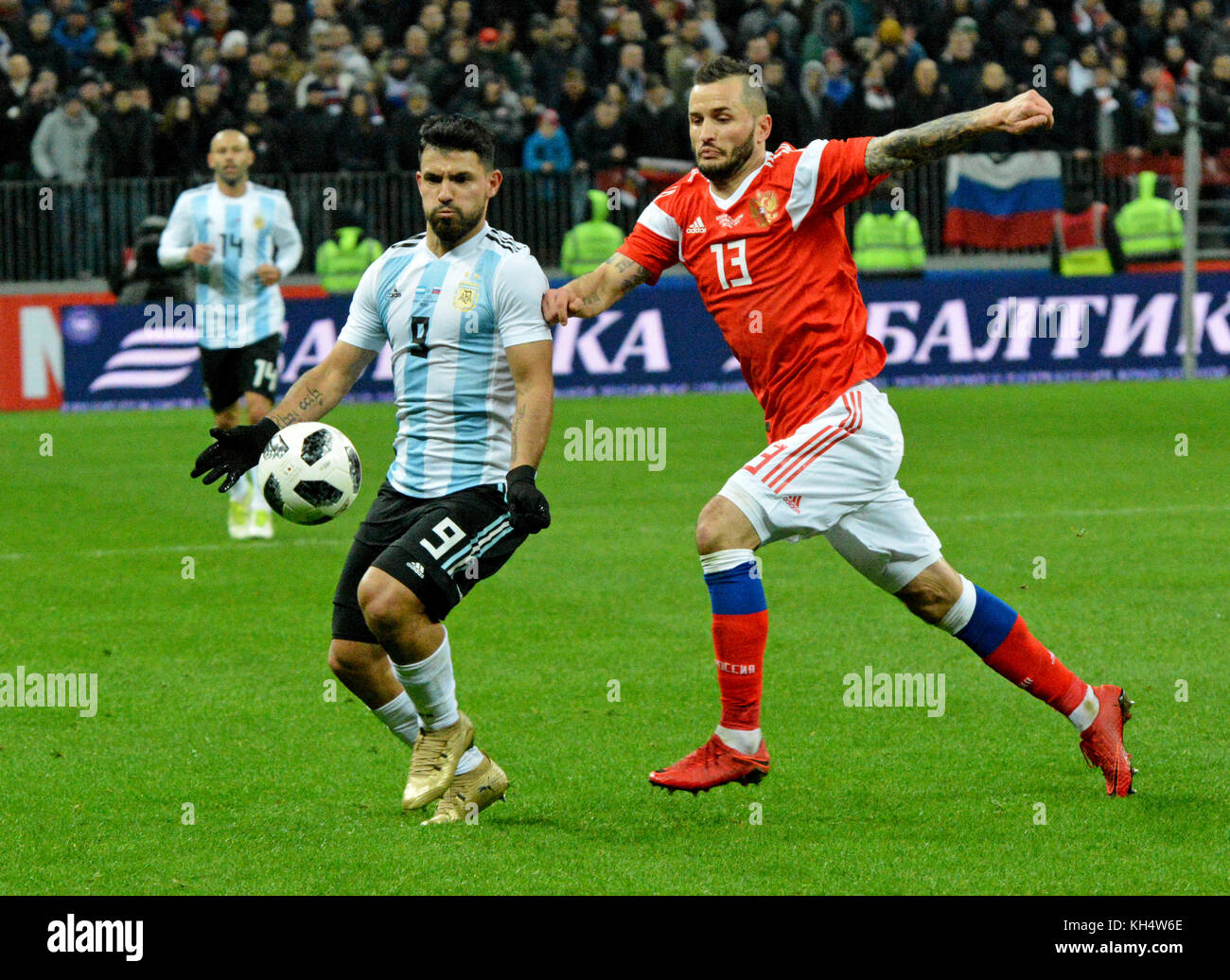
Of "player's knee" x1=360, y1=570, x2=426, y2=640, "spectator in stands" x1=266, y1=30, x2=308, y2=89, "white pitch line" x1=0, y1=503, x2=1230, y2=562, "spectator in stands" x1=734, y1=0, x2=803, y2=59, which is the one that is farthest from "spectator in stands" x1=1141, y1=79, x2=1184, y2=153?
"player's knee" x1=360, y1=570, x2=426, y2=640

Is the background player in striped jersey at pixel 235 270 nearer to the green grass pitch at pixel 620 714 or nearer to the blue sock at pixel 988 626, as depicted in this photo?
the green grass pitch at pixel 620 714

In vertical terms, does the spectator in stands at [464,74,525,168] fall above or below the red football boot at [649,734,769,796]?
above

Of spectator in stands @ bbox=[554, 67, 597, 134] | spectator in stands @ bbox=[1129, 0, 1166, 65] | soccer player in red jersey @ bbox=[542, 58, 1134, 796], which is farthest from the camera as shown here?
spectator in stands @ bbox=[1129, 0, 1166, 65]

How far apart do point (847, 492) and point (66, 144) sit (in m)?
15.9

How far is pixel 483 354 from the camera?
5.71m

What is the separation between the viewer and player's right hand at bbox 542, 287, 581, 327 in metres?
5.67

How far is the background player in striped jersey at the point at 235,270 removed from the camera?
11742 mm

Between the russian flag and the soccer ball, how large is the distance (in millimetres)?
15801

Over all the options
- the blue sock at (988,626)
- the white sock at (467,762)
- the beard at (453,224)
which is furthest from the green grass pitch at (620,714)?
the beard at (453,224)

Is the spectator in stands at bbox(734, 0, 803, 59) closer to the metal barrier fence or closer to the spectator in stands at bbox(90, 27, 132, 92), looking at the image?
the metal barrier fence

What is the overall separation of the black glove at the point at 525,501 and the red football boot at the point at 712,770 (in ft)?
2.77

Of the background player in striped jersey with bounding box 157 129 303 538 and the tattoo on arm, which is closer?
the tattoo on arm

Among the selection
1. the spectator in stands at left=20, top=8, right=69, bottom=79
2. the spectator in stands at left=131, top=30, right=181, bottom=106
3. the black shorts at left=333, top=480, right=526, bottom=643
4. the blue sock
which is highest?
the spectator in stands at left=20, top=8, right=69, bottom=79

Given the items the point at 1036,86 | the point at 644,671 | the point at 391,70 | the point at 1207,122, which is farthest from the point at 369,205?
the point at 644,671
